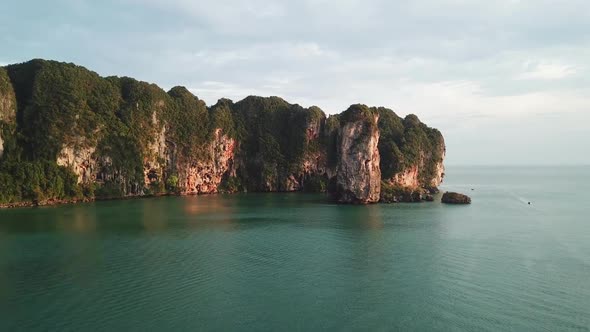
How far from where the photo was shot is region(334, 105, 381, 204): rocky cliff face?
225 ft

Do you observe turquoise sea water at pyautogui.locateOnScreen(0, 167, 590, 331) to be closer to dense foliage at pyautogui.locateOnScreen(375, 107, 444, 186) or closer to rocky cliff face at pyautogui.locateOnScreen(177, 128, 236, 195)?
dense foliage at pyautogui.locateOnScreen(375, 107, 444, 186)

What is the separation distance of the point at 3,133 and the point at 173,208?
2894 cm

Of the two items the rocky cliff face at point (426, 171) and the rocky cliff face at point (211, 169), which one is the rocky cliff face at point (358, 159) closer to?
the rocky cliff face at point (426, 171)

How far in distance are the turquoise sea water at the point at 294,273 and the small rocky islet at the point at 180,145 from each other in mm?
15525

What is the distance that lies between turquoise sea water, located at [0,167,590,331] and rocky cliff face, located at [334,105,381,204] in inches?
531

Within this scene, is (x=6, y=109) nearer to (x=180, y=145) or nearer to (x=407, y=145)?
(x=180, y=145)

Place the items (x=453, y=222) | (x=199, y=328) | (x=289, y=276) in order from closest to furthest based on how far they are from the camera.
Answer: (x=199, y=328) → (x=289, y=276) → (x=453, y=222)

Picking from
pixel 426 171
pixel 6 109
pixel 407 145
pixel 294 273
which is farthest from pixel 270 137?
pixel 294 273

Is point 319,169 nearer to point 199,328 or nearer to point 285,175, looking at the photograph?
point 285,175

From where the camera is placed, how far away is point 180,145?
93.3 m

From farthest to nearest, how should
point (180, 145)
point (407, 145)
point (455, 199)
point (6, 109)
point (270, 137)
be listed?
1. point (270, 137)
2. point (407, 145)
3. point (180, 145)
4. point (455, 199)
5. point (6, 109)

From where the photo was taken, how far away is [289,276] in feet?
97.5

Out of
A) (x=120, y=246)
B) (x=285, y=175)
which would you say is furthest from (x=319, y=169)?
(x=120, y=246)

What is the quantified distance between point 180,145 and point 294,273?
224 ft
